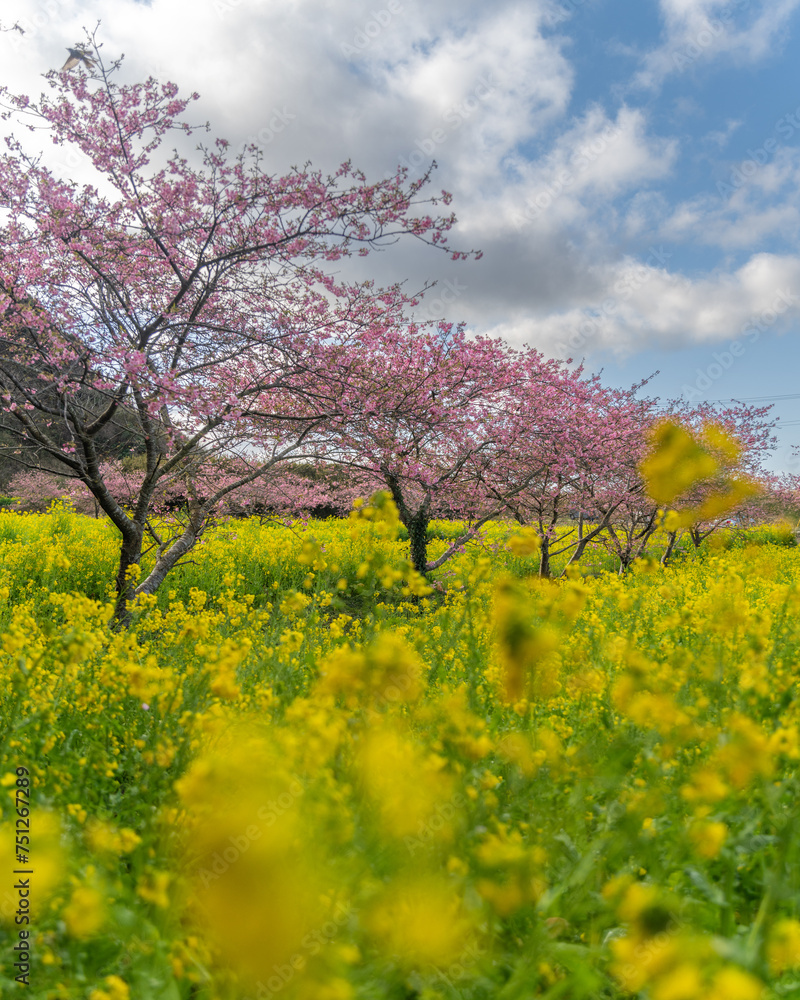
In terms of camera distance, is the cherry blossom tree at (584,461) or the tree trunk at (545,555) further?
the tree trunk at (545,555)

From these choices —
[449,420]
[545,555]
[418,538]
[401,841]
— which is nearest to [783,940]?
[401,841]

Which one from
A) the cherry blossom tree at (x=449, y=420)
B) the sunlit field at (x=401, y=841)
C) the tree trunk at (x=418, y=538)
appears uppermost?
the cherry blossom tree at (x=449, y=420)

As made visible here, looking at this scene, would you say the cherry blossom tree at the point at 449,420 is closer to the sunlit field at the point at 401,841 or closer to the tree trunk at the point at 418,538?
the tree trunk at the point at 418,538

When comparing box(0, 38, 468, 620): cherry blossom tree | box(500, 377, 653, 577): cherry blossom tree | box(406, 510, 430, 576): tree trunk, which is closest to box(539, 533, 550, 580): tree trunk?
box(500, 377, 653, 577): cherry blossom tree

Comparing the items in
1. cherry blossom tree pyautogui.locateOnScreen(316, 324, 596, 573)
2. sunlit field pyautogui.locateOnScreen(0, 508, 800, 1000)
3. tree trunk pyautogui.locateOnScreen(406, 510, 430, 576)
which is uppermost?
cherry blossom tree pyautogui.locateOnScreen(316, 324, 596, 573)

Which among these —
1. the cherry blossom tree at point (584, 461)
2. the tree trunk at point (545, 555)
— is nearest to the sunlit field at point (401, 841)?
the cherry blossom tree at point (584, 461)

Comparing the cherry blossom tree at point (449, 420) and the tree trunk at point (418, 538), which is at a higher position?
the cherry blossom tree at point (449, 420)

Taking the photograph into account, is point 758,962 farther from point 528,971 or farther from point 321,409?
point 321,409

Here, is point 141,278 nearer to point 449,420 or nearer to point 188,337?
point 188,337

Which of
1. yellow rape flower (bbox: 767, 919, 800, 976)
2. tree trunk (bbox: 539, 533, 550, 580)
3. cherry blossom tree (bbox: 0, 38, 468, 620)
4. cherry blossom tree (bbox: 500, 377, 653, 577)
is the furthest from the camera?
tree trunk (bbox: 539, 533, 550, 580)

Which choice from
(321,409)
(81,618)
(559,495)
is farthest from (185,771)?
(559,495)

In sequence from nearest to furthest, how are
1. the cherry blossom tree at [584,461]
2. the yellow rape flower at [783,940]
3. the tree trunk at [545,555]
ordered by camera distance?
the yellow rape flower at [783,940] → the cherry blossom tree at [584,461] → the tree trunk at [545,555]

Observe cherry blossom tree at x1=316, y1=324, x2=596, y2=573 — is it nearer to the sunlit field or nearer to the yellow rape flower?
the sunlit field

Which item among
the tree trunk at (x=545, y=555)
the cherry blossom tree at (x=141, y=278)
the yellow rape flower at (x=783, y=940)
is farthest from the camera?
the tree trunk at (x=545, y=555)
